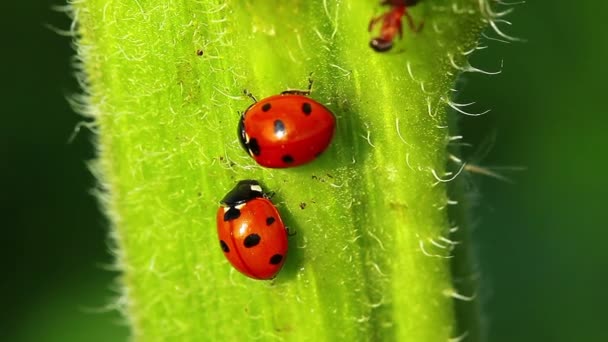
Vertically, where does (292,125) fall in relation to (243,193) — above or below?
above

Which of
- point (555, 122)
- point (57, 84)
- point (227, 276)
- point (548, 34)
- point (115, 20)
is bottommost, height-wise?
point (227, 276)

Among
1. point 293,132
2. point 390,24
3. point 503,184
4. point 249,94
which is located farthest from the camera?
point 503,184

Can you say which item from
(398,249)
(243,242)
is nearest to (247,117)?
(243,242)

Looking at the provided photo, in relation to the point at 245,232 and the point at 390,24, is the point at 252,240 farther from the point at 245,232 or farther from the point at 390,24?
the point at 390,24

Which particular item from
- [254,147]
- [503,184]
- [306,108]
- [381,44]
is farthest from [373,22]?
[503,184]

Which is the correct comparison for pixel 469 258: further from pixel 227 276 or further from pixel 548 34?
pixel 548 34

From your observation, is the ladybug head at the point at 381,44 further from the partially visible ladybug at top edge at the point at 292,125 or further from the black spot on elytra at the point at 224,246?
the black spot on elytra at the point at 224,246

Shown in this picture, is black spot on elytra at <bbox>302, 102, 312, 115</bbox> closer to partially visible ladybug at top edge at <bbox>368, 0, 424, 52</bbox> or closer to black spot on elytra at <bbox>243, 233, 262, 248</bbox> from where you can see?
partially visible ladybug at top edge at <bbox>368, 0, 424, 52</bbox>
